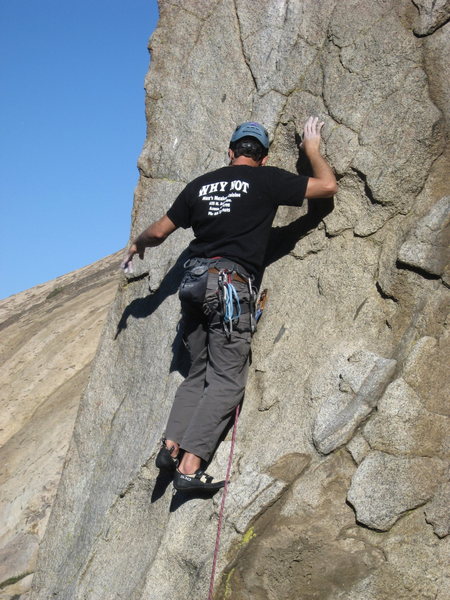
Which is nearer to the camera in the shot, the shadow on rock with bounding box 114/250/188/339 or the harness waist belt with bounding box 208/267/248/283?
the harness waist belt with bounding box 208/267/248/283

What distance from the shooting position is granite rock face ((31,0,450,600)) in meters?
5.38

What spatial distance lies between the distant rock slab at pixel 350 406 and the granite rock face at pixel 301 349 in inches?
0.7

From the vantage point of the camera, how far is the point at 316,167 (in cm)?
655

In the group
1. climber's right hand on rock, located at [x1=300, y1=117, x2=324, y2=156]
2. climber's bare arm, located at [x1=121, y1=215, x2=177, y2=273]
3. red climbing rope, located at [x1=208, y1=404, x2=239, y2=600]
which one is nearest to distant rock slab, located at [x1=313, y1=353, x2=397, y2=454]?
red climbing rope, located at [x1=208, y1=404, x2=239, y2=600]

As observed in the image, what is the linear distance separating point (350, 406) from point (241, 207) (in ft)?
6.24

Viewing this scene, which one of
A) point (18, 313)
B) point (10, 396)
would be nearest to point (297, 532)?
point (10, 396)

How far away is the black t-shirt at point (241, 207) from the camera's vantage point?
6398 mm

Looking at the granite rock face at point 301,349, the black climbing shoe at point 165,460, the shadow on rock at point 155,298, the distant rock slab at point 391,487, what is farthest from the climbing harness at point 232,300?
the distant rock slab at point 391,487

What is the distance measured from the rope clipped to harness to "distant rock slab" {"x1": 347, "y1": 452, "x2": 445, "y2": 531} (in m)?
1.63

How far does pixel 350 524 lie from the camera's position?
17.7 feet

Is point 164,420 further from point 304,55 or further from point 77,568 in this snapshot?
point 304,55

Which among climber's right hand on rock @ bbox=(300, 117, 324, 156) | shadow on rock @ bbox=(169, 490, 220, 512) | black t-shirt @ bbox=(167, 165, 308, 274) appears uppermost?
climber's right hand on rock @ bbox=(300, 117, 324, 156)

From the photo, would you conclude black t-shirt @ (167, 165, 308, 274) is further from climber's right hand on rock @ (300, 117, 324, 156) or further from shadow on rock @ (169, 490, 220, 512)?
shadow on rock @ (169, 490, 220, 512)

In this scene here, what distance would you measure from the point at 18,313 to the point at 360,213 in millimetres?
17381
